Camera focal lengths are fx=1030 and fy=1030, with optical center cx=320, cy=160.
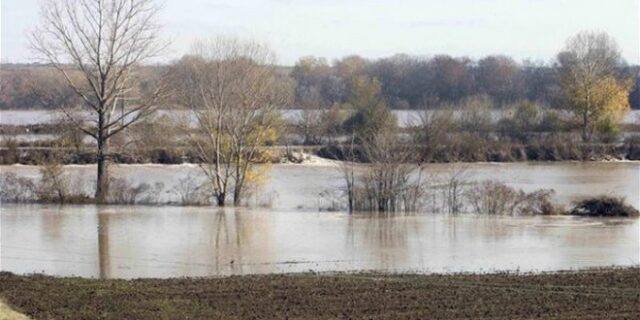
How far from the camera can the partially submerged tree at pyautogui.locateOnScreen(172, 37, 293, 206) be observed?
34.2 meters

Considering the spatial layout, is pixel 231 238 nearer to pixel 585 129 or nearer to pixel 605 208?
pixel 605 208

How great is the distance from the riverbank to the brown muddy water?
87.2 inches

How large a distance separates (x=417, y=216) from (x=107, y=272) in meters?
12.9

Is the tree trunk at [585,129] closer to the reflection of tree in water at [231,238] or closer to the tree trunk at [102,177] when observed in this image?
the reflection of tree in water at [231,238]

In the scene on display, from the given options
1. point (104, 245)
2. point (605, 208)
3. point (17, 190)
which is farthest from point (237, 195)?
point (605, 208)

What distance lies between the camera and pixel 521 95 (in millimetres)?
84000

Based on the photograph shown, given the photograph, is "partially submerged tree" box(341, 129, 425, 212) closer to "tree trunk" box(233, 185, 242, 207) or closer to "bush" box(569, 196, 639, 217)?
"tree trunk" box(233, 185, 242, 207)

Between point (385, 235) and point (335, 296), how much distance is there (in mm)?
10217

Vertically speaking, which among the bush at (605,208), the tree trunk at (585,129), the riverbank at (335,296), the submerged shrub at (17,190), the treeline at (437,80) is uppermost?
the treeline at (437,80)

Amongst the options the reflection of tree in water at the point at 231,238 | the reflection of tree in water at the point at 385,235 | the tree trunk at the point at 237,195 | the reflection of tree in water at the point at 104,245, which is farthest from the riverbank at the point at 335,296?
the tree trunk at the point at 237,195

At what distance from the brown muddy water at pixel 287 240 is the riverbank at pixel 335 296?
222 centimetres

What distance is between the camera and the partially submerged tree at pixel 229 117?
34.2 metres

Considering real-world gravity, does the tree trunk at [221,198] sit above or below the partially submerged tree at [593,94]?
below

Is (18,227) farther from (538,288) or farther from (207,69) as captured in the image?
(538,288)
